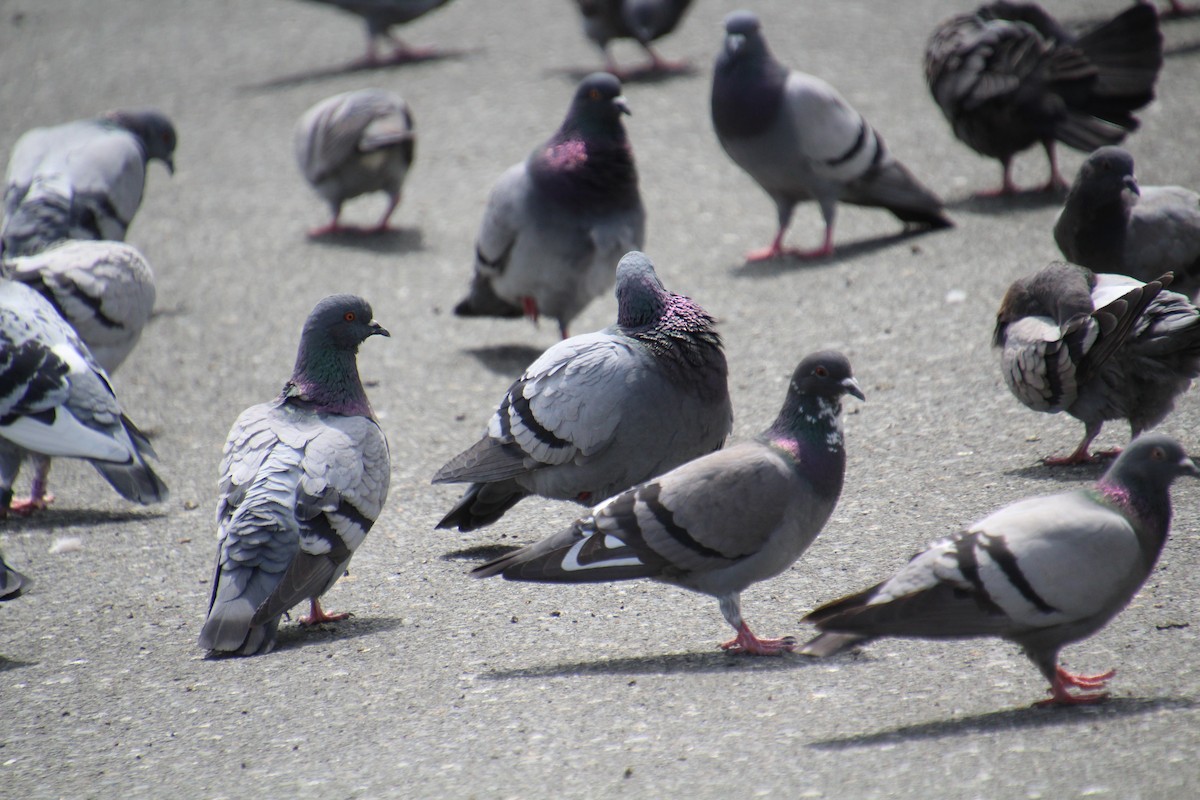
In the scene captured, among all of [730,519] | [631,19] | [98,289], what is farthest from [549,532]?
[631,19]

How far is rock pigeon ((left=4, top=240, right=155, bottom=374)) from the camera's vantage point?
648 centimetres

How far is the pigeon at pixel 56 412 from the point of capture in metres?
5.43

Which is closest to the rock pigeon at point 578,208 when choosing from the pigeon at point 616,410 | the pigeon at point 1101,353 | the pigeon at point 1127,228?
the pigeon at point 616,410

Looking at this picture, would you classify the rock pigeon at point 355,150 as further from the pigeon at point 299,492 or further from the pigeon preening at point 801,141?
the pigeon at point 299,492

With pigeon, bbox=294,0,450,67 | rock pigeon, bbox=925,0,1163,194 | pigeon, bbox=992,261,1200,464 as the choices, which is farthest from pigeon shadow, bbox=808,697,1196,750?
pigeon, bbox=294,0,450,67

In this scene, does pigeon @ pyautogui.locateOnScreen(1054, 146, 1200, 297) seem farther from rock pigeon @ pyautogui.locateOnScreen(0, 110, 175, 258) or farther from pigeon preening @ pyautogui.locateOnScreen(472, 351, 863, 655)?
rock pigeon @ pyautogui.locateOnScreen(0, 110, 175, 258)

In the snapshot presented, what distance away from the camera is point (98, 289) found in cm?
653

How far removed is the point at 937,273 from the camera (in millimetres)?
7652

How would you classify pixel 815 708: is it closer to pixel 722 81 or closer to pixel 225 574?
pixel 225 574

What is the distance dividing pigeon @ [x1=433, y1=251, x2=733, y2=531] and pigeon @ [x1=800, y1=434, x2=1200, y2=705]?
143 centimetres

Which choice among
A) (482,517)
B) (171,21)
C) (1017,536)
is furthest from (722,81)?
(171,21)

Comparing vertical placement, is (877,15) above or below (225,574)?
above

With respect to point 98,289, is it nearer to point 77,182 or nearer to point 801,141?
point 77,182

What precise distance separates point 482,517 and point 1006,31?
5760 mm
